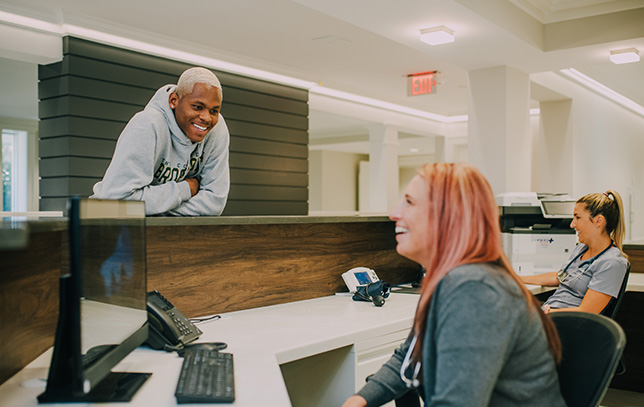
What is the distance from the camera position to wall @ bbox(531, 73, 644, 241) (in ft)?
21.6

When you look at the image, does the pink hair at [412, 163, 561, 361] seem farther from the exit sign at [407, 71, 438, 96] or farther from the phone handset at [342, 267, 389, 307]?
the exit sign at [407, 71, 438, 96]

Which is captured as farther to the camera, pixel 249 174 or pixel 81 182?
pixel 249 174

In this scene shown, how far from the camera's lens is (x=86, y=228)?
106cm

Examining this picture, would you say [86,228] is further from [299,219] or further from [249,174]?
[249,174]

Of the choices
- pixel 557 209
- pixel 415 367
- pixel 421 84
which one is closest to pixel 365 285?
pixel 415 367

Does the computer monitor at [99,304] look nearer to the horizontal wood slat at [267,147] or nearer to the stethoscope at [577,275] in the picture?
the stethoscope at [577,275]

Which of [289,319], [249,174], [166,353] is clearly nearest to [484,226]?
[166,353]

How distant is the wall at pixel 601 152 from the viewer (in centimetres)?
659

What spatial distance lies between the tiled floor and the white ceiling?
2.63m

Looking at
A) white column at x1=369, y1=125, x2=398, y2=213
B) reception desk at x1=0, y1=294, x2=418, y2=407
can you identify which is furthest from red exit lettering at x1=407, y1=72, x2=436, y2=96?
reception desk at x1=0, y1=294, x2=418, y2=407

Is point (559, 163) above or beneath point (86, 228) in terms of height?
above

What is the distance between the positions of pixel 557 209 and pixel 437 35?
1.51m

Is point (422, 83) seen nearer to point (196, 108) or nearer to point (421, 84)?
point (421, 84)

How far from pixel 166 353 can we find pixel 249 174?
425cm
